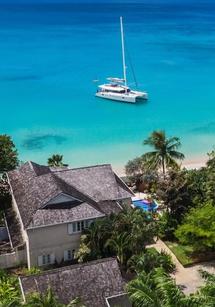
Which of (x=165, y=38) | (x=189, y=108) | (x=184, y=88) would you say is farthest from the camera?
(x=165, y=38)

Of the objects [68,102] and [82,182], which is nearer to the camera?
[82,182]

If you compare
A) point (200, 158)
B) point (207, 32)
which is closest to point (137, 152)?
point (200, 158)

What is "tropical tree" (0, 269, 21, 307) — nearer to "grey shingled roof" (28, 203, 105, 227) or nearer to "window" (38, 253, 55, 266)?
"window" (38, 253, 55, 266)

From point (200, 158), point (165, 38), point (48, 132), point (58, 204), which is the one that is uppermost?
point (165, 38)

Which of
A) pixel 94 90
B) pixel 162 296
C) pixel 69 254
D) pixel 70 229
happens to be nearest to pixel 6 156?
pixel 70 229

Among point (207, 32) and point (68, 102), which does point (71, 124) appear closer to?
point (68, 102)

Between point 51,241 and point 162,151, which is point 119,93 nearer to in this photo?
point 162,151

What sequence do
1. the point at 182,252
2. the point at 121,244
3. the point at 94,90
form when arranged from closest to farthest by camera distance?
1. the point at 121,244
2. the point at 182,252
3. the point at 94,90

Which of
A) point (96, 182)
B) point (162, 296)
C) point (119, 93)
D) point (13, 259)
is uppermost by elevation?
point (119, 93)
